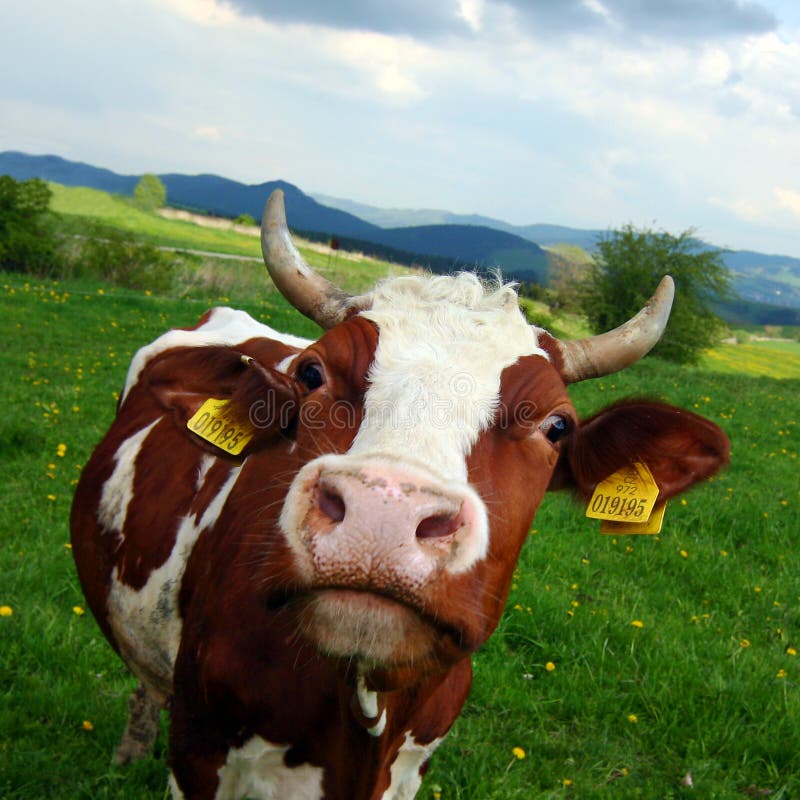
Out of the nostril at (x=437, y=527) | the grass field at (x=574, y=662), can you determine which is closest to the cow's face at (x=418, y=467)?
the nostril at (x=437, y=527)

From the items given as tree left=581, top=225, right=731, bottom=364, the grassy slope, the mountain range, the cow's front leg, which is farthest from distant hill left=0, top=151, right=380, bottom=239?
the cow's front leg

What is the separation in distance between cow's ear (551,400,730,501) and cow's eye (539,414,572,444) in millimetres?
184

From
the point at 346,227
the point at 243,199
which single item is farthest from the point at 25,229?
the point at 243,199

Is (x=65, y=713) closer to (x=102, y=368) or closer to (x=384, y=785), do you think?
A: (x=384, y=785)

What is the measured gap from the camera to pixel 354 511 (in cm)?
164

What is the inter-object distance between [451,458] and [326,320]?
1.14 meters

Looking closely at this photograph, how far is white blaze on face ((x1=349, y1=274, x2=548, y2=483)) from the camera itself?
6.28 ft

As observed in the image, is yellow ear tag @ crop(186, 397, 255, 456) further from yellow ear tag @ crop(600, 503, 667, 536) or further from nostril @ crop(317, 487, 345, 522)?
yellow ear tag @ crop(600, 503, 667, 536)

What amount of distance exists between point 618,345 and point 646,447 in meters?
0.39

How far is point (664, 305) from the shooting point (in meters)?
2.98

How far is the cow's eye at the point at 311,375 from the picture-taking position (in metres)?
2.33

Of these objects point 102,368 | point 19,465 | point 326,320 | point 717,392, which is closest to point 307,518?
point 326,320

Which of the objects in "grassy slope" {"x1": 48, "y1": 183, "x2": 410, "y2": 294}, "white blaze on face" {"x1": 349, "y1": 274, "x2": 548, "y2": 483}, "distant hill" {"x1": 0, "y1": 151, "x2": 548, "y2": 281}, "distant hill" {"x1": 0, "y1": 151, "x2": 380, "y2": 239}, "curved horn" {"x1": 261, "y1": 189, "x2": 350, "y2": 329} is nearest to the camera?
"white blaze on face" {"x1": 349, "y1": 274, "x2": 548, "y2": 483}

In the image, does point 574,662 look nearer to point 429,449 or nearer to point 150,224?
point 429,449
